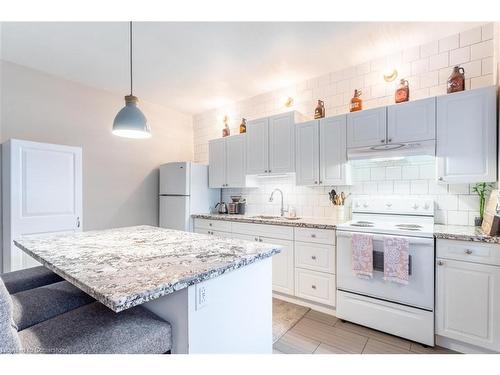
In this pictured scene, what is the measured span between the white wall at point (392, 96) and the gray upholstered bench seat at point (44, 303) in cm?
259

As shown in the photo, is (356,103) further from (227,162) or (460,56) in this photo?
(227,162)

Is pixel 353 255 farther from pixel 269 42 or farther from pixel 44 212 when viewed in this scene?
pixel 44 212

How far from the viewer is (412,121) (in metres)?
2.27

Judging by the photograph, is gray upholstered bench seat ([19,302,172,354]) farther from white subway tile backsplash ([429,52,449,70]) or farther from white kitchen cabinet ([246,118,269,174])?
white subway tile backsplash ([429,52,449,70])

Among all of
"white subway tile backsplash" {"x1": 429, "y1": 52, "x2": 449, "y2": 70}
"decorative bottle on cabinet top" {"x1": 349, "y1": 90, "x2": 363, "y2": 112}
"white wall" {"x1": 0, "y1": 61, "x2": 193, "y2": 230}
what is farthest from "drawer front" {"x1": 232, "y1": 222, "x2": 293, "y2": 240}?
"white subway tile backsplash" {"x1": 429, "y1": 52, "x2": 449, "y2": 70}

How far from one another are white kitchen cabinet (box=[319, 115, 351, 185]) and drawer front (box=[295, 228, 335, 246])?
1.98 feet

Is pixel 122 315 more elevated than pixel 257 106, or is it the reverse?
pixel 257 106

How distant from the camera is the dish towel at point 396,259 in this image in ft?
6.49

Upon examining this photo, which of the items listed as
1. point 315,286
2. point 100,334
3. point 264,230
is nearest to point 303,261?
point 315,286

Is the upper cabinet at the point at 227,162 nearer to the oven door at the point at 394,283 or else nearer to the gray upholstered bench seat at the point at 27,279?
the oven door at the point at 394,283

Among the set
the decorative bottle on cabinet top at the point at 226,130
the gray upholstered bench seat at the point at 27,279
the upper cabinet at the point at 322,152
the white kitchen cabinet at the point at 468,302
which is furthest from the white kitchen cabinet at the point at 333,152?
the gray upholstered bench seat at the point at 27,279

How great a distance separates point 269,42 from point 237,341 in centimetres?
255
